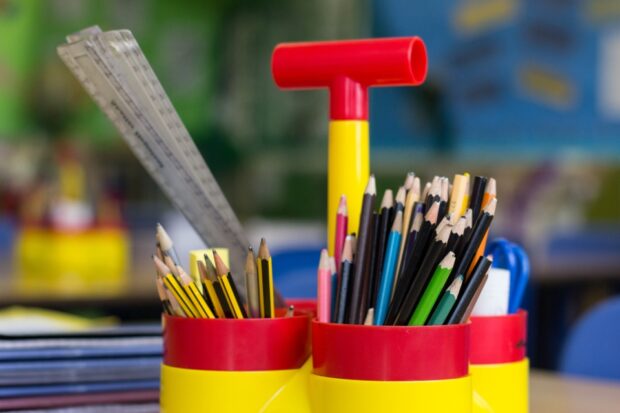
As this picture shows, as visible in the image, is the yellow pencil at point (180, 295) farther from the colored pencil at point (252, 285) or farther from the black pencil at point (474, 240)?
the black pencil at point (474, 240)

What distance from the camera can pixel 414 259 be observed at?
2.18 ft

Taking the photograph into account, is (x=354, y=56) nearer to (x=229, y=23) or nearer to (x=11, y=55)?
(x=11, y=55)

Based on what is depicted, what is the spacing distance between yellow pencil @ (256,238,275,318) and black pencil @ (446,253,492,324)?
0.38 ft

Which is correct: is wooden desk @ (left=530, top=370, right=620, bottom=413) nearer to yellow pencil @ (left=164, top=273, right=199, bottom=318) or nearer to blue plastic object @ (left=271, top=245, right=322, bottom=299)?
yellow pencil @ (left=164, top=273, right=199, bottom=318)

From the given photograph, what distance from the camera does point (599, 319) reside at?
131 centimetres

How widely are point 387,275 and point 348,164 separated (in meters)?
0.11

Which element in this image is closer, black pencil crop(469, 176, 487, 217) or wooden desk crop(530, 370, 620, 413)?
black pencil crop(469, 176, 487, 217)

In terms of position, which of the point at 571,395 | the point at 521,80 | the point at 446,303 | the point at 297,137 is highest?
the point at 521,80

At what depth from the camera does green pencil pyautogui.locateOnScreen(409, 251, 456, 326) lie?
649 mm

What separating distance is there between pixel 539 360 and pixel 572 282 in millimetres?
288

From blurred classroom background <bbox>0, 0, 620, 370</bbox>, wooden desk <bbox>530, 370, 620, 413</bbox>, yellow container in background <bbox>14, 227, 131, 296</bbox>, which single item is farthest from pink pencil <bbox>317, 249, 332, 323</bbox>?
yellow container in background <bbox>14, 227, 131, 296</bbox>

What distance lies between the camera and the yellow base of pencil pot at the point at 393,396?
654mm

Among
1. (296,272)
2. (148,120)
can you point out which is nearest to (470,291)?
(148,120)

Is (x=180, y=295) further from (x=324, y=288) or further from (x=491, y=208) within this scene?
(x=491, y=208)
